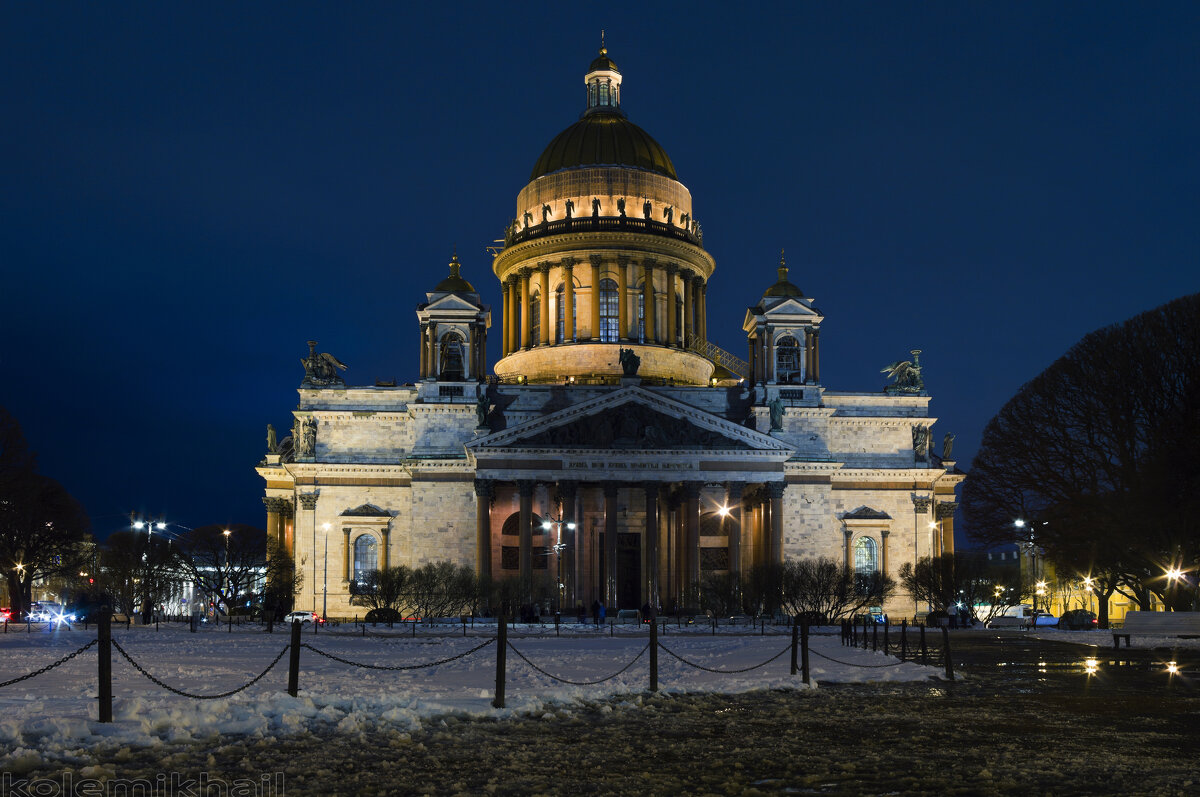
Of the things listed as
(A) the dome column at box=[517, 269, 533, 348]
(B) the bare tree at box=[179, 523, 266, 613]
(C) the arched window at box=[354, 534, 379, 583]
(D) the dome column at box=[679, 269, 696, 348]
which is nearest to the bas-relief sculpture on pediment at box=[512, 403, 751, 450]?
(C) the arched window at box=[354, 534, 379, 583]

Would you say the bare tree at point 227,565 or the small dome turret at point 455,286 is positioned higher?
the small dome turret at point 455,286

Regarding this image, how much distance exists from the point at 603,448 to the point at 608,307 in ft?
59.5

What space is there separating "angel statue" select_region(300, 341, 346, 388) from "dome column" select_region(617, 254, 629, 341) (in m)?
18.0

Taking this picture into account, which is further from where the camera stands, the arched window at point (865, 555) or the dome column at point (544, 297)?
the dome column at point (544, 297)

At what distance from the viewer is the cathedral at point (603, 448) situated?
64250mm

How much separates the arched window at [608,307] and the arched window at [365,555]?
2052 centimetres

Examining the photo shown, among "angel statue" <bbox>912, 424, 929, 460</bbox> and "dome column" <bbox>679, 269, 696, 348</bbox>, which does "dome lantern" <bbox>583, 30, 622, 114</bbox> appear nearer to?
"dome column" <bbox>679, 269, 696, 348</bbox>

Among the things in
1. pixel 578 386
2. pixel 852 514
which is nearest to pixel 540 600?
pixel 578 386

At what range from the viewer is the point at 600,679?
79.9 feet

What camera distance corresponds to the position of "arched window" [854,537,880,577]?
Result: 231ft

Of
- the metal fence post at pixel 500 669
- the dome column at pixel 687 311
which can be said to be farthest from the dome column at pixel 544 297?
the metal fence post at pixel 500 669

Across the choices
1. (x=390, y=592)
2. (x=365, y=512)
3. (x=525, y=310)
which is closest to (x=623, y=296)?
(x=525, y=310)

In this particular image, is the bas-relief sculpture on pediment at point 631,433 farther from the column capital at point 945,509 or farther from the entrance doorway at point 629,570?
the column capital at point 945,509

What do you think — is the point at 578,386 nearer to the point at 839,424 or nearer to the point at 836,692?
the point at 839,424
